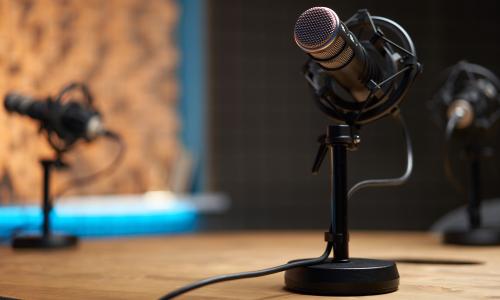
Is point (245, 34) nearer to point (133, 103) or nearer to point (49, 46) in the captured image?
point (133, 103)

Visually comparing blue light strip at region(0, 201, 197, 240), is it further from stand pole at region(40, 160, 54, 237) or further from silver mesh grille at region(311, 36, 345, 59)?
silver mesh grille at region(311, 36, 345, 59)

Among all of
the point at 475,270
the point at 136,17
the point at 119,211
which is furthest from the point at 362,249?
the point at 136,17

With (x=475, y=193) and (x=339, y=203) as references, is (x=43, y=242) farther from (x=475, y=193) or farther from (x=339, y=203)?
(x=475, y=193)

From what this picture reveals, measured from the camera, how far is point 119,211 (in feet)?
10.1

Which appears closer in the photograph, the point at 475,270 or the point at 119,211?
the point at 475,270

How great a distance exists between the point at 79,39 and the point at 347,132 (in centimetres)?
235

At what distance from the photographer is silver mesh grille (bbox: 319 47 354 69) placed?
100 centimetres

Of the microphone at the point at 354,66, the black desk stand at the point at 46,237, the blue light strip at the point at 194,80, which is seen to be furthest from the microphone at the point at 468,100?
the blue light strip at the point at 194,80

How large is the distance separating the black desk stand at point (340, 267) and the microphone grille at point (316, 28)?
0.49ft

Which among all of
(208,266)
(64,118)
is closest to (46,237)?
(64,118)

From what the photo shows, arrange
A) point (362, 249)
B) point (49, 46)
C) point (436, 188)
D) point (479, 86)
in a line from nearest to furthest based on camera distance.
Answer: point (362, 249) < point (479, 86) < point (49, 46) < point (436, 188)

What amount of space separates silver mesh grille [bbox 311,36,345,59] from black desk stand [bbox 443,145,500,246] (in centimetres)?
102

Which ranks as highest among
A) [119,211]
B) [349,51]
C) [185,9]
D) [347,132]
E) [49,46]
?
[185,9]

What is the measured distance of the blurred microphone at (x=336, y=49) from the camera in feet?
3.13
